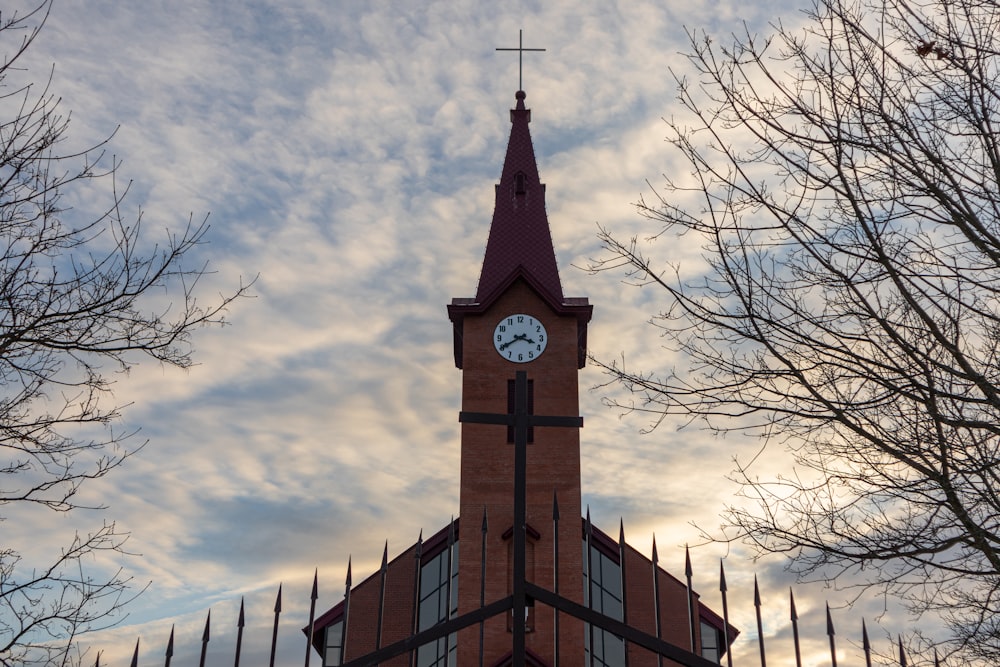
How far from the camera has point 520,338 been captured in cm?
2373

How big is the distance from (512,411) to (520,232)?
5.44 m

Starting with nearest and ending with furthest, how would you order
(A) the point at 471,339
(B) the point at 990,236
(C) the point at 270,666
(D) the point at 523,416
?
(B) the point at 990,236
(D) the point at 523,416
(C) the point at 270,666
(A) the point at 471,339

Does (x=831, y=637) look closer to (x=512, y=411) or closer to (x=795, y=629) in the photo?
(x=795, y=629)

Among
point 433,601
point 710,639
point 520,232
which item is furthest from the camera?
point 520,232

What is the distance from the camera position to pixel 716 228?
6.67 meters

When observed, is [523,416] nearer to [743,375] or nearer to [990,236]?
[743,375]

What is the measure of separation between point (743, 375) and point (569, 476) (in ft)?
52.9

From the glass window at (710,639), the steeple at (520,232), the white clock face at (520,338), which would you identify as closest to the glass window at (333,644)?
the white clock face at (520,338)

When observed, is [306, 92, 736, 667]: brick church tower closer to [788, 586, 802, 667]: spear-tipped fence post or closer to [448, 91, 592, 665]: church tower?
[448, 91, 592, 665]: church tower

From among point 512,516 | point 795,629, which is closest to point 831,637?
point 795,629

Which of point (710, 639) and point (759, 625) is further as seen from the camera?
point (710, 639)

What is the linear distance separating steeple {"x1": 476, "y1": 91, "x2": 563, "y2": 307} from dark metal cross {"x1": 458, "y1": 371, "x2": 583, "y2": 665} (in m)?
15.6

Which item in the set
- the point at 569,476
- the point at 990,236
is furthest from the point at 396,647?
the point at 569,476

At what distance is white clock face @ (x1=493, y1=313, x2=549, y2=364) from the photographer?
925 inches
